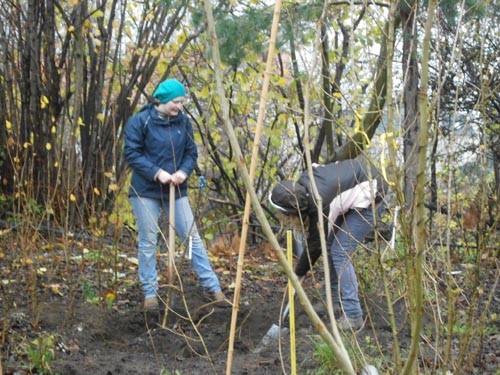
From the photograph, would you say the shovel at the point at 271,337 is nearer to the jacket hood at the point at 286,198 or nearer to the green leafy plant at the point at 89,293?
the jacket hood at the point at 286,198

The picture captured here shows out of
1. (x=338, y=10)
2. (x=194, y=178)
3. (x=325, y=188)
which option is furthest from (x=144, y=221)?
(x=194, y=178)

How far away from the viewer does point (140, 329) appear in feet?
19.9

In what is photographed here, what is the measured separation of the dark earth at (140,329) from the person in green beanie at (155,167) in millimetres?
348

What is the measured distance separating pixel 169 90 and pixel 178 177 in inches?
24.7

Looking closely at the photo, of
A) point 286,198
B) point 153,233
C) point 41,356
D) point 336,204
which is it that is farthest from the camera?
point 153,233

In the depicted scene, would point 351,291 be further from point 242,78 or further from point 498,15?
point 242,78

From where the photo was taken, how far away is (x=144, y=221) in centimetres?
602

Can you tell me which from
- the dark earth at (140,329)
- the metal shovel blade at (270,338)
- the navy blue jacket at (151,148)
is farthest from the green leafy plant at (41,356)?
the navy blue jacket at (151,148)

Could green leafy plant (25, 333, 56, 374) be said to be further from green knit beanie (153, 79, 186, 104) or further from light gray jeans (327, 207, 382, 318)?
green knit beanie (153, 79, 186, 104)

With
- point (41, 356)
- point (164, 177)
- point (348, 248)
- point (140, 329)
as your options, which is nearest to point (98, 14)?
point (164, 177)

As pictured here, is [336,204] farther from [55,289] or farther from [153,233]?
[55,289]

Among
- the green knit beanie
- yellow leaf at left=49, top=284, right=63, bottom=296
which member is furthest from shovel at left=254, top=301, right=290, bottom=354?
yellow leaf at left=49, top=284, right=63, bottom=296

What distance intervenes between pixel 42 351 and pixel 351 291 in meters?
2.04

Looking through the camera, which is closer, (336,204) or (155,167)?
(336,204)
